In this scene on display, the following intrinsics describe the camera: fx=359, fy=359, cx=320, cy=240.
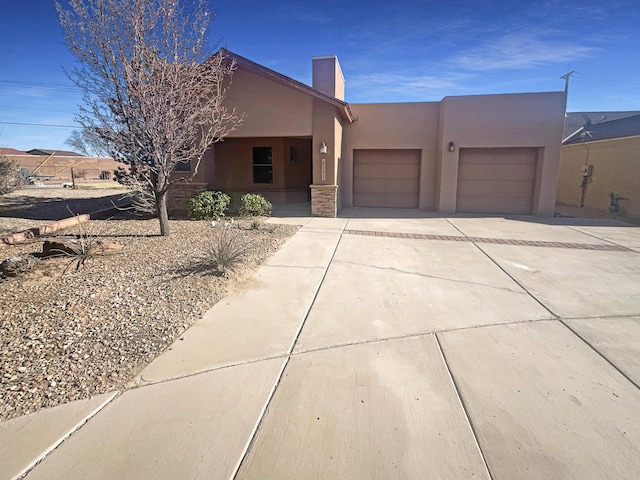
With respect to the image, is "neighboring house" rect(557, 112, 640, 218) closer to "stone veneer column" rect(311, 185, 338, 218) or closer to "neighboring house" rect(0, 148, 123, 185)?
"stone veneer column" rect(311, 185, 338, 218)

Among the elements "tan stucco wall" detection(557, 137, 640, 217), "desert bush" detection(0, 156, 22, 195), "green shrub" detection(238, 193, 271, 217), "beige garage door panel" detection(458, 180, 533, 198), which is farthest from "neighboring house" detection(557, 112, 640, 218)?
"desert bush" detection(0, 156, 22, 195)

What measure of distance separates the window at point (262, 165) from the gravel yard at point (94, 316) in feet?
27.2

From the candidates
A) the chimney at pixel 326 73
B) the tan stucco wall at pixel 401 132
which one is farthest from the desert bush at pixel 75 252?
the chimney at pixel 326 73

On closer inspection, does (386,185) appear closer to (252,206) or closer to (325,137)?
(325,137)

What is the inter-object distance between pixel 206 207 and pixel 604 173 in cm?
1557

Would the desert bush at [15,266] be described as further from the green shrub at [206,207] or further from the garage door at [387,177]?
the garage door at [387,177]

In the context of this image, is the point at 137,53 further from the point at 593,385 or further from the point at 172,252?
the point at 593,385

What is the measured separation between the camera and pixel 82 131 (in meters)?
7.29

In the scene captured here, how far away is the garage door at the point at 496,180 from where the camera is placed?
508 inches

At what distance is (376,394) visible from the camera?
287 cm

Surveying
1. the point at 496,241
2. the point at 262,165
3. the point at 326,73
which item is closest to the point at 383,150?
the point at 326,73

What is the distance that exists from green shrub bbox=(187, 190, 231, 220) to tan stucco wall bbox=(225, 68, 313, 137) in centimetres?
254

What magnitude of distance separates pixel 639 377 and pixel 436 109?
11.9 metres

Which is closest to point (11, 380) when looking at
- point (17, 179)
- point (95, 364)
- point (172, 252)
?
point (95, 364)
